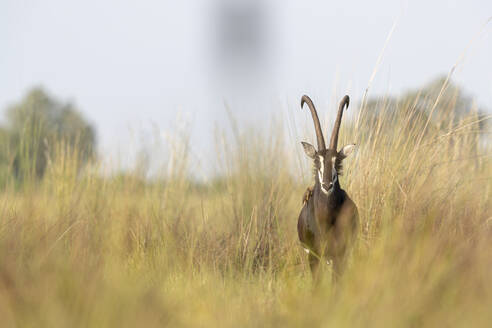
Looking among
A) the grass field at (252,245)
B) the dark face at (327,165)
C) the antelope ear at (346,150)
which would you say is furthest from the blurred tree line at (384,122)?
the dark face at (327,165)

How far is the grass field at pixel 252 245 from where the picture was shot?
2.34 m

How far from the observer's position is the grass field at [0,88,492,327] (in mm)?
2344

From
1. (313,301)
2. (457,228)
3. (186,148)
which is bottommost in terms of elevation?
(313,301)

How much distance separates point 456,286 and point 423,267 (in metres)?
0.20

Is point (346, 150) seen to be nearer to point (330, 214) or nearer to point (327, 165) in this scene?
point (327, 165)

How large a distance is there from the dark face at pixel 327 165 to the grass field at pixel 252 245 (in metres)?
0.49

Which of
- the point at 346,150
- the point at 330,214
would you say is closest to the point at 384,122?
the point at 346,150

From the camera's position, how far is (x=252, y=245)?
4328 millimetres

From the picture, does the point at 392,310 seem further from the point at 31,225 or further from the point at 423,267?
the point at 31,225

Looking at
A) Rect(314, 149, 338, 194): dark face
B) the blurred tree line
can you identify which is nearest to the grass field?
the blurred tree line

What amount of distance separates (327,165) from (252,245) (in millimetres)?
1279

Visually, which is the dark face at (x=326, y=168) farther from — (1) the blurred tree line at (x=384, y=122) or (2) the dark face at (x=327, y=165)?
(1) the blurred tree line at (x=384, y=122)

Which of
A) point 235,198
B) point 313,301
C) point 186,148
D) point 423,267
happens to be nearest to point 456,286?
point 423,267

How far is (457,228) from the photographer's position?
3.65 m
